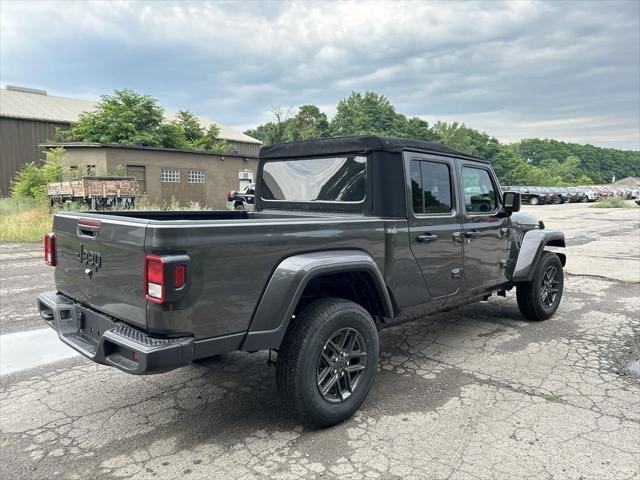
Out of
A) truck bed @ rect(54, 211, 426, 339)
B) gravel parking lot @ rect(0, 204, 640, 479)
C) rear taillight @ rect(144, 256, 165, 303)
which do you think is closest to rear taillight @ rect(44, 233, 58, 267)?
truck bed @ rect(54, 211, 426, 339)

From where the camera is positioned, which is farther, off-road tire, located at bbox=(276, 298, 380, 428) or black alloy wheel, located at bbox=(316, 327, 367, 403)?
black alloy wheel, located at bbox=(316, 327, 367, 403)

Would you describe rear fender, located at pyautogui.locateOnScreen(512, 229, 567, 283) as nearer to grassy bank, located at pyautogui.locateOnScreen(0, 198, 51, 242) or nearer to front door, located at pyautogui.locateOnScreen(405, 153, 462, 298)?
front door, located at pyautogui.locateOnScreen(405, 153, 462, 298)

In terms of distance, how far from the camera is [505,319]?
19.0 ft

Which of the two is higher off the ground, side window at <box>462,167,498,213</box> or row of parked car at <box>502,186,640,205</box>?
row of parked car at <box>502,186,640,205</box>

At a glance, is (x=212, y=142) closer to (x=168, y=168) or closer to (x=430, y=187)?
(x=168, y=168)

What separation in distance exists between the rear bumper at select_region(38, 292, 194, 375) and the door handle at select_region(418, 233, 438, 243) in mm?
1980

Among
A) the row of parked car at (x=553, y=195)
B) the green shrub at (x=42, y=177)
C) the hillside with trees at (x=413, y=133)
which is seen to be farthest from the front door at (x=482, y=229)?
the hillside with trees at (x=413, y=133)

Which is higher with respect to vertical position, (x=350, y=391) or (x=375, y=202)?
(x=375, y=202)

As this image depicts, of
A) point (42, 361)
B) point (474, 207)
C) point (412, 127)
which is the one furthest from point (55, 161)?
point (412, 127)

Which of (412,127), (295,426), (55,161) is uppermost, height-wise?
(412,127)

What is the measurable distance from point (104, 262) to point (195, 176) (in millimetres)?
26172

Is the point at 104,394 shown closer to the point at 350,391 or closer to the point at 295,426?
the point at 295,426

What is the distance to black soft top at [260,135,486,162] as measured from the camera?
3.77m

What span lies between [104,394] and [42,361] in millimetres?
1048
